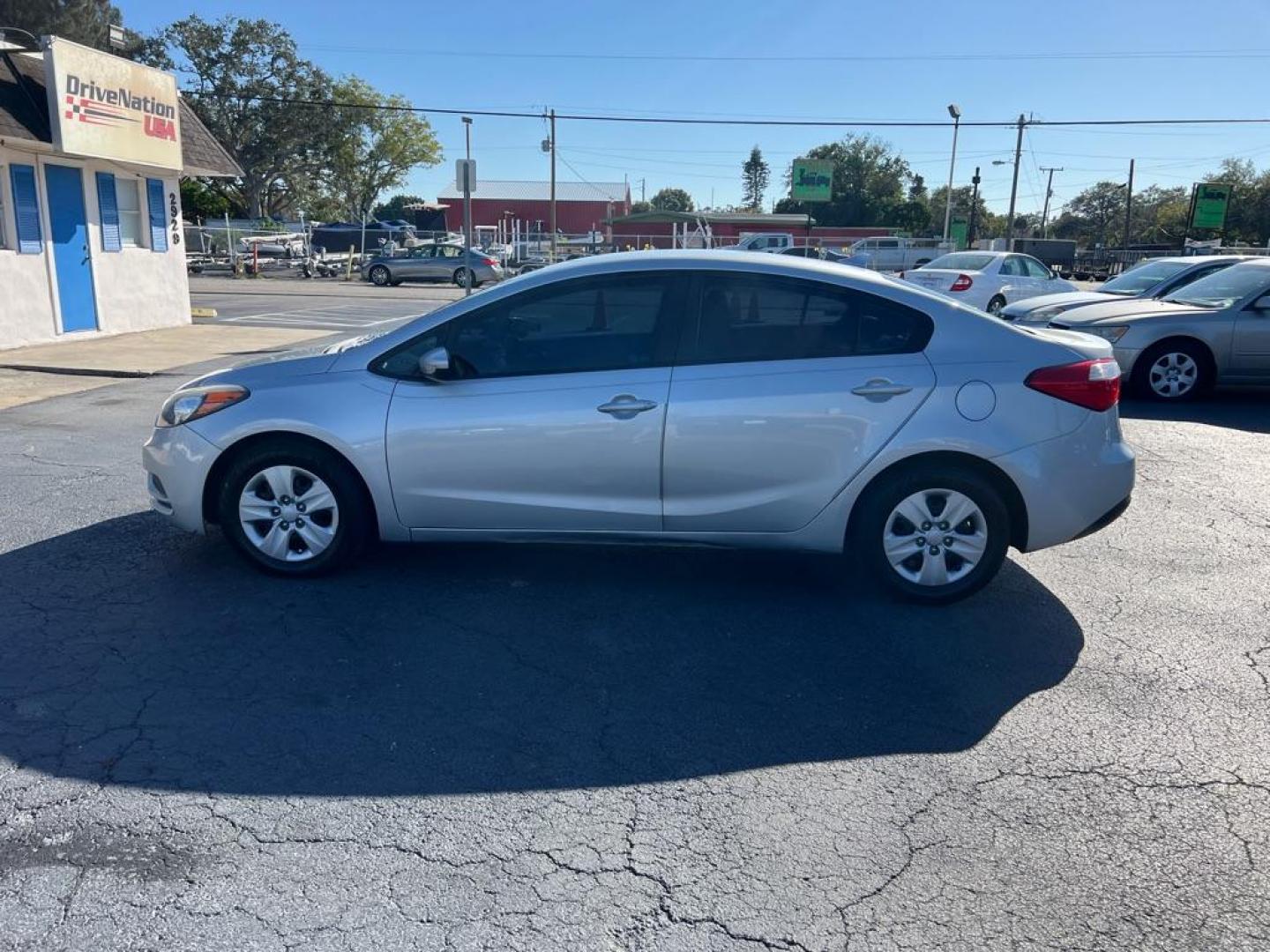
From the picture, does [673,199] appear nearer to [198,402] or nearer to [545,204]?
[545,204]

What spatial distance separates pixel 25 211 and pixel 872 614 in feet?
45.3

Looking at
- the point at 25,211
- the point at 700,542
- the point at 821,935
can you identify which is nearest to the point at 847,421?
the point at 700,542

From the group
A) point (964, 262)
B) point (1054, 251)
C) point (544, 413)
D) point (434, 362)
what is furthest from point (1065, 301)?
point (1054, 251)

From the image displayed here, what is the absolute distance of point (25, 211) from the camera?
540 inches

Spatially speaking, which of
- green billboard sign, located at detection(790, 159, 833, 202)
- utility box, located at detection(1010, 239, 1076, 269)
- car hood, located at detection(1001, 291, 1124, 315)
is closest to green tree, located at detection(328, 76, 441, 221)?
green billboard sign, located at detection(790, 159, 833, 202)

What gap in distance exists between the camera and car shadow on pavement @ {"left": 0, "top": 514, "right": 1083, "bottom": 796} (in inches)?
136

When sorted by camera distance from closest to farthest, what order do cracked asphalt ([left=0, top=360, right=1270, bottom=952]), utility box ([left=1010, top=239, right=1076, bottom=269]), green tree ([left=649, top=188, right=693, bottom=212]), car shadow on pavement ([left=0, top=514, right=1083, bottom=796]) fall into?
cracked asphalt ([left=0, top=360, right=1270, bottom=952]), car shadow on pavement ([left=0, top=514, right=1083, bottom=796]), utility box ([left=1010, top=239, right=1076, bottom=269]), green tree ([left=649, top=188, right=693, bottom=212])

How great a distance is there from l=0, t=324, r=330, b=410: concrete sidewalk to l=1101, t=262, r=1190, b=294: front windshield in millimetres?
11835

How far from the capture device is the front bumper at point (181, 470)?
4.92m

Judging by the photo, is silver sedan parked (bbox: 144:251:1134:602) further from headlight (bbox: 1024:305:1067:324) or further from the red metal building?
the red metal building

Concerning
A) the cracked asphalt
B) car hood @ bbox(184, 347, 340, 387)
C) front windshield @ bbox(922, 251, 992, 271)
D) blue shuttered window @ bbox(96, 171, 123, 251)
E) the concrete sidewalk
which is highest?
blue shuttered window @ bbox(96, 171, 123, 251)

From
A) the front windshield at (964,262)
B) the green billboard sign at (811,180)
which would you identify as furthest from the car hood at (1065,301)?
the green billboard sign at (811,180)

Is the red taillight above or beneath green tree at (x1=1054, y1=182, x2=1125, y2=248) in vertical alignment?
beneath

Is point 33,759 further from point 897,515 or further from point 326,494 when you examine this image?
point 897,515
